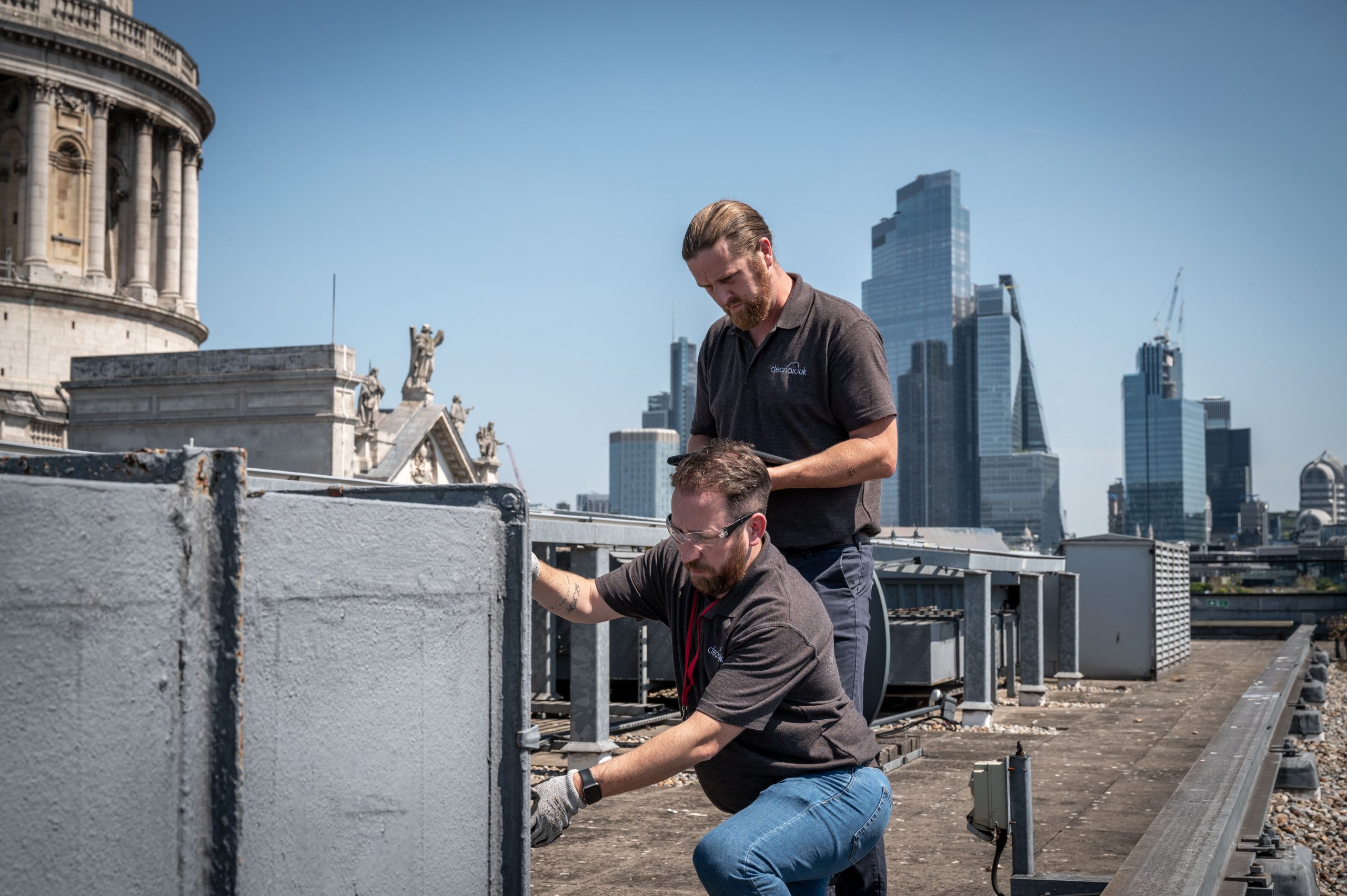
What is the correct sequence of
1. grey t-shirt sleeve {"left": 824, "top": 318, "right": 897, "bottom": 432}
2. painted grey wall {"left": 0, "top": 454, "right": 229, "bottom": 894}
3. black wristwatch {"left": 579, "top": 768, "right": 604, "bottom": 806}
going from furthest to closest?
grey t-shirt sleeve {"left": 824, "top": 318, "right": 897, "bottom": 432}, black wristwatch {"left": 579, "top": 768, "right": 604, "bottom": 806}, painted grey wall {"left": 0, "top": 454, "right": 229, "bottom": 894}

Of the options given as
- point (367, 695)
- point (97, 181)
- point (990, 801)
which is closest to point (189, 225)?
point (97, 181)

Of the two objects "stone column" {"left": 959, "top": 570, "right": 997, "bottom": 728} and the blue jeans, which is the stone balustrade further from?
the blue jeans

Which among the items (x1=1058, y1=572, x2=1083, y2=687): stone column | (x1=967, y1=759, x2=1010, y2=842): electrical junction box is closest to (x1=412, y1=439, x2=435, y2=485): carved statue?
(x1=1058, y1=572, x2=1083, y2=687): stone column

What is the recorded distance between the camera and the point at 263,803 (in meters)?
2.08

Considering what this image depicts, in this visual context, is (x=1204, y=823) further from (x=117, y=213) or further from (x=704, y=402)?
(x=117, y=213)

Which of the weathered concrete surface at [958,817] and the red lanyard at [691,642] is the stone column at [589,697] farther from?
the red lanyard at [691,642]

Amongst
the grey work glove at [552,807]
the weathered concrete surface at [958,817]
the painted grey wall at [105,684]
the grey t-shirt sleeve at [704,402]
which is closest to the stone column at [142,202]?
the weathered concrete surface at [958,817]

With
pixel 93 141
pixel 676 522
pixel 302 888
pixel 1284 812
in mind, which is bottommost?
pixel 1284 812

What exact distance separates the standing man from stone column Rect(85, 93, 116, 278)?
169 feet

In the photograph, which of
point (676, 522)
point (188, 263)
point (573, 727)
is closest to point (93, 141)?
point (188, 263)

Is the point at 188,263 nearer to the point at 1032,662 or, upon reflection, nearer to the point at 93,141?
the point at 93,141

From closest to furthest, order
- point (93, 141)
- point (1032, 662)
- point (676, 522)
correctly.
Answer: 1. point (676, 522)
2. point (1032, 662)
3. point (93, 141)

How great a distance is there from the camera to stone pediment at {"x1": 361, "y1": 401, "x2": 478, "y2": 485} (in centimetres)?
3738

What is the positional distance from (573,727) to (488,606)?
29.1 ft
